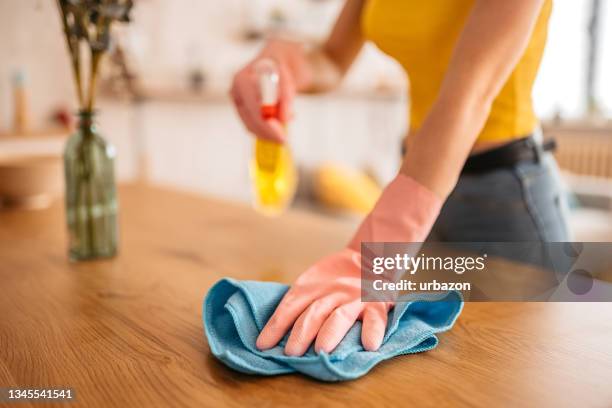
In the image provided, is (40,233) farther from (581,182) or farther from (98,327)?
(581,182)

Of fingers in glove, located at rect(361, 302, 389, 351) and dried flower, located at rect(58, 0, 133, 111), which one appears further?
dried flower, located at rect(58, 0, 133, 111)

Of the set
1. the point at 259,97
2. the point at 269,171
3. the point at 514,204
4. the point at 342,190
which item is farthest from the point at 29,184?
the point at 342,190

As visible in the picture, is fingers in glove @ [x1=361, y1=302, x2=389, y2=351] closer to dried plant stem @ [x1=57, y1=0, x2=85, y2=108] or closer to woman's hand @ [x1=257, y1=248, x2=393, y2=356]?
woman's hand @ [x1=257, y1=248, x2=393, y2=356]

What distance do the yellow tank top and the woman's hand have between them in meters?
0.34

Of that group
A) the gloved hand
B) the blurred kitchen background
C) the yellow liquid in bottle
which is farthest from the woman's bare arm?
the blurred kitchen background

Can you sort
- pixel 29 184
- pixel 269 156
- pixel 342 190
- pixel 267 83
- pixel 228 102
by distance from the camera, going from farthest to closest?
pixel 228 102
pixel 342 190
pixel 29 184
pixel 269 156
pixel 267 83

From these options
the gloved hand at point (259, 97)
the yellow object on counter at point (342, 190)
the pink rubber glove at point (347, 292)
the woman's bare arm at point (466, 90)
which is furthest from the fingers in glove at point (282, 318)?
the yellow object on counter at point (342, 190)

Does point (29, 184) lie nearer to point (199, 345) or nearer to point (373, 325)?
point (199, 345)

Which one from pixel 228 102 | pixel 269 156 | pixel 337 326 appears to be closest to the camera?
pixel 337 326

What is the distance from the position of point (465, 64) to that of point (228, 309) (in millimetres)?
383

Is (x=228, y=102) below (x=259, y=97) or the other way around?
below

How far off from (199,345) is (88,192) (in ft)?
1.53

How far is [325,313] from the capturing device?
22.6 inches

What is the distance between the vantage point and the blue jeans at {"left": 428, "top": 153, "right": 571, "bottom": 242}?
94cm
